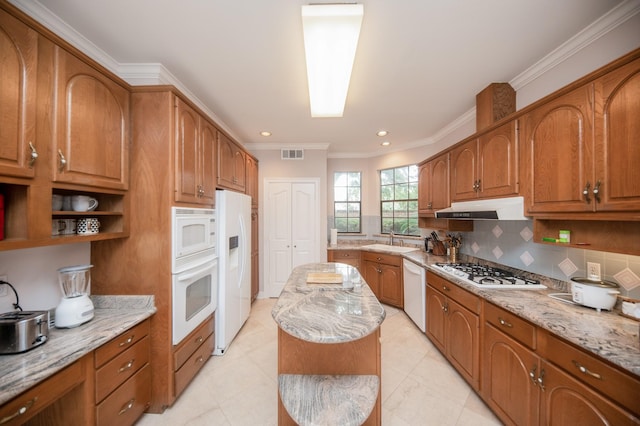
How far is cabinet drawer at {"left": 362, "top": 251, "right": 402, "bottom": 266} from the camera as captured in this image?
3191mm

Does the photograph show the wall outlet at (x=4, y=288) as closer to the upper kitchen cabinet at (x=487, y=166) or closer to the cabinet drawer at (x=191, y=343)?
the cabinet drawer at (x=191, y=343)

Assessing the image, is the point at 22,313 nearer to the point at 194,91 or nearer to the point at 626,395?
the point at 194,91

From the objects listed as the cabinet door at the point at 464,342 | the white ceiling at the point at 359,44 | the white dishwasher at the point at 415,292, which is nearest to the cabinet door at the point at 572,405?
the cabinet door at the point at 464,342

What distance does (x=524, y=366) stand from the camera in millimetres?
1296

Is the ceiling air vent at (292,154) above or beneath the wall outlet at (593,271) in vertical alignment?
above

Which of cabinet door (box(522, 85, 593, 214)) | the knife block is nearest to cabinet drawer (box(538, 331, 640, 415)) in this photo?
cabinet door (box(522, 85, 593, 214))

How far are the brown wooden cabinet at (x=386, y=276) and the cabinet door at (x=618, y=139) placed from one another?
2.21 metres

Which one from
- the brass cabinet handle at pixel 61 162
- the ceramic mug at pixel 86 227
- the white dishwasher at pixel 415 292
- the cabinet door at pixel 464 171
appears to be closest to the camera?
the brass cabinet handle at pixel 61 162

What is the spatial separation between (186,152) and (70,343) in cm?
137

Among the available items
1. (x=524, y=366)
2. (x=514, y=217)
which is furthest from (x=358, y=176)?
(x=524, y=366)

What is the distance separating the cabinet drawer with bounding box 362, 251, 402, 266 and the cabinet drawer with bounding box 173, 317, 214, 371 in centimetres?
239

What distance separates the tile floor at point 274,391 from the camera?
1.56m

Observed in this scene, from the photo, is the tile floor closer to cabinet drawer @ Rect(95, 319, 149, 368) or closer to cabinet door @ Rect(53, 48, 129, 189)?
cabinet drawer @ Rect(95, 319, 149, 368)

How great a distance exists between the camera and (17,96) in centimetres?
103
